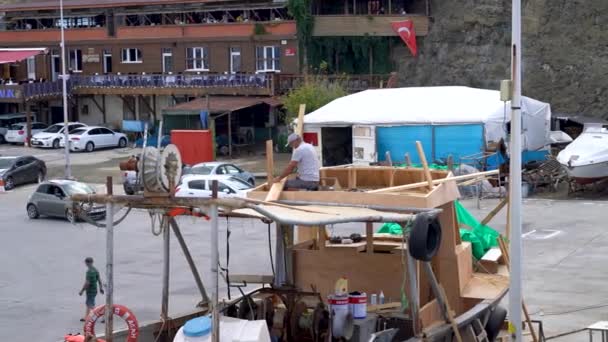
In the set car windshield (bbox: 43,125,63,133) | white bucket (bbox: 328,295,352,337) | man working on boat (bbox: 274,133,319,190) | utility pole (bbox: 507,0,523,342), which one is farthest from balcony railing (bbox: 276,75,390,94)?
white bucket (bbox: 328,295,352,337)

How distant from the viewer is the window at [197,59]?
168 ft

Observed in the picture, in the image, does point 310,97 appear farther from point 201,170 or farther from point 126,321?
point 126,321

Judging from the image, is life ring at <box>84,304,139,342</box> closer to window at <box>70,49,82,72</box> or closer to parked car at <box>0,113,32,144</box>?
parked car at <box>0,113,32,144</box>

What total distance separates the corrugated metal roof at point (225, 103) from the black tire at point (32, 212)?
14041 mm

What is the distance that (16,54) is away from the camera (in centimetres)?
5366

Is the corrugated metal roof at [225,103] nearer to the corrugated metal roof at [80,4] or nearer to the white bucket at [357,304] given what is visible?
the corrugated metal roof at [80,4]

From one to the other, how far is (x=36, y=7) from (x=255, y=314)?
4908 centimetres

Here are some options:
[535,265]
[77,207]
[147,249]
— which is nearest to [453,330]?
[77,207]

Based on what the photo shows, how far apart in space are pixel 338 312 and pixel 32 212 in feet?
77.0

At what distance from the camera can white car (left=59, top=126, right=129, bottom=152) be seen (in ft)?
162

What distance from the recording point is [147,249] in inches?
1034

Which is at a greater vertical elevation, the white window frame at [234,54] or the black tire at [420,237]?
the white window frame at [234,54]

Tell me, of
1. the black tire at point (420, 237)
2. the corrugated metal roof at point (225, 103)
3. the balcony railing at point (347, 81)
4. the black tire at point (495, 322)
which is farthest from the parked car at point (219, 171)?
the black tire at point (420, 237)

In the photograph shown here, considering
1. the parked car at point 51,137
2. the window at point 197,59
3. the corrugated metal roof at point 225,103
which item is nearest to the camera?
the corrugated metal roof at point 225,103
